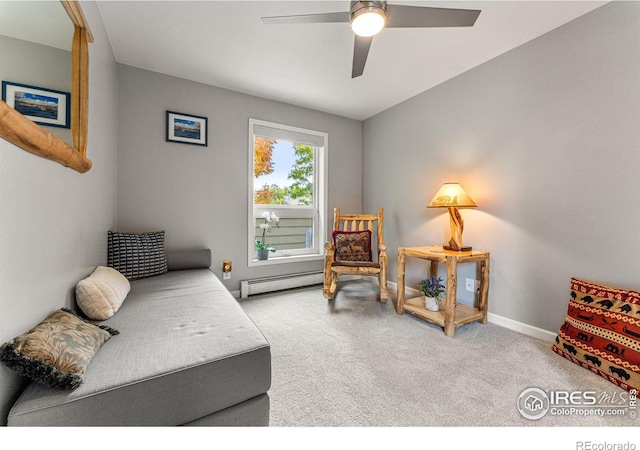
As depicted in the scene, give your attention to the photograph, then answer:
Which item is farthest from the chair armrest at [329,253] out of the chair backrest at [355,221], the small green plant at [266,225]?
the small green plant at [266,225]

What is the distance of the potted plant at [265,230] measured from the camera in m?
3.13

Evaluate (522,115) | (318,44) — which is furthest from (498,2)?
(318,44)

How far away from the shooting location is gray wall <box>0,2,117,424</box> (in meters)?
0.77

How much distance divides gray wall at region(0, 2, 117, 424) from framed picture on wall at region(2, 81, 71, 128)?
134 millimetres

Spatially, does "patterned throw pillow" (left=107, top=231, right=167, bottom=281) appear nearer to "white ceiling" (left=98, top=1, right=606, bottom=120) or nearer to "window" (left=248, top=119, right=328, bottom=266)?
"window" (left=248, top=119, right=328, bottom=266)

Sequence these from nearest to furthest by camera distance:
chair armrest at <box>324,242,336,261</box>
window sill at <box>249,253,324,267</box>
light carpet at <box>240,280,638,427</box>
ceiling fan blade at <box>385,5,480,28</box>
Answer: light carpet at <box>240,280,638,427</box> → ceiling fan blade at <box>385,5,480,28</box> → chair armrest at <box>324,242,336,261</box> → window sill at <box>249,253,324,267</box>

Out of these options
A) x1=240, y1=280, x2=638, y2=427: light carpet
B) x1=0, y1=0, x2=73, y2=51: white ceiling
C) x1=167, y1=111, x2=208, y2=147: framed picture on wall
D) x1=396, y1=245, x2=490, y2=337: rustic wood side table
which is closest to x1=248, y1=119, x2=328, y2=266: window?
x1=167, y1=111, x2=208, y2=147: framed picture on wall

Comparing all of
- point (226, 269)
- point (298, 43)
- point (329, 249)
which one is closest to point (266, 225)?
point (226, 269)

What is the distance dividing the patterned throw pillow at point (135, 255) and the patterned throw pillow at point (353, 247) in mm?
1765

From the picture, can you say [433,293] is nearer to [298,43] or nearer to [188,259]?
[188,259]

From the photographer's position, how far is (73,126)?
126 cm

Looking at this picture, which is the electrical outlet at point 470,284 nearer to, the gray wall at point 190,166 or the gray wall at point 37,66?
the gray wall at point 190,166

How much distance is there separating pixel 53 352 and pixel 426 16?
2.23 m

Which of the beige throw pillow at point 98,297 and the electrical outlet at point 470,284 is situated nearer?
the beige throw pillow at point 98,297
